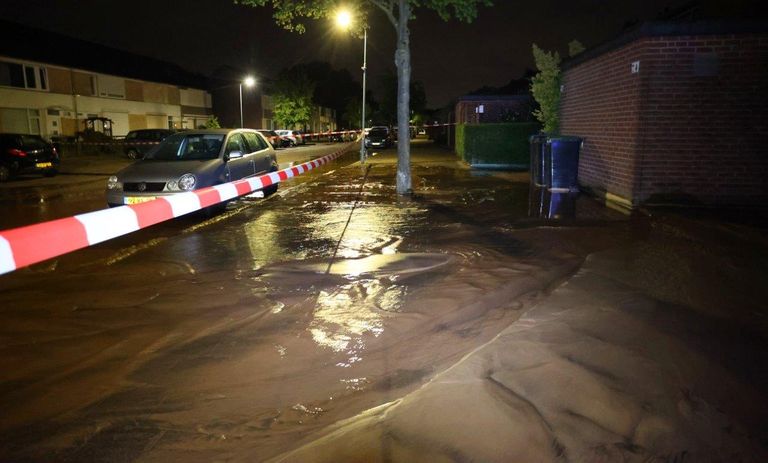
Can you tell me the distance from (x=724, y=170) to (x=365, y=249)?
Result: 22.8 ft

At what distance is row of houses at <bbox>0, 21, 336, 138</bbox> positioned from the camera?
3331cm

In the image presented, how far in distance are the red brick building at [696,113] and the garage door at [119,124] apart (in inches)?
1604

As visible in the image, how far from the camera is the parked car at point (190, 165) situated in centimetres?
917

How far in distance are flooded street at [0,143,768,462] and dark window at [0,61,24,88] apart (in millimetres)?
32043

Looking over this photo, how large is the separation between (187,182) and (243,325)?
526 centimetres

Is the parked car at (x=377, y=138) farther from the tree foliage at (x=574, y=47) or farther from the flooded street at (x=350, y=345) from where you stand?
the flooded street at (x=350, y=345)

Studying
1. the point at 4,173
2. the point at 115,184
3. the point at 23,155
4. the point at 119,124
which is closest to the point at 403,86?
the point at 115,184

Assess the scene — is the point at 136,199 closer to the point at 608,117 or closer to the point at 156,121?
the point at 608,117

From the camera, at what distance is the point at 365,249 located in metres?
7.26

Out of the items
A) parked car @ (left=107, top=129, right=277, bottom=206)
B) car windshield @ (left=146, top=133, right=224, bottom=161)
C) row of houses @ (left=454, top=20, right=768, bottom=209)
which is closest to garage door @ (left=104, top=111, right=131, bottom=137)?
parked car @ (left=107, top=129, right=277, bottom=206)

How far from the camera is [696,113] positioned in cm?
961

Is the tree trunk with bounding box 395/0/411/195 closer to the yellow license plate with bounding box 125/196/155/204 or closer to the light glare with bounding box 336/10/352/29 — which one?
the light glare with bounding box 336/10/352/29

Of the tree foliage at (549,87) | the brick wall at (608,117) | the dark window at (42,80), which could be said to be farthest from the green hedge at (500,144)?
the dark window at (42,80)

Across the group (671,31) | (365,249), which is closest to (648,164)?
(671,31)
